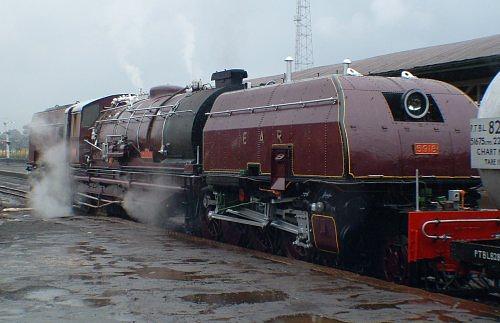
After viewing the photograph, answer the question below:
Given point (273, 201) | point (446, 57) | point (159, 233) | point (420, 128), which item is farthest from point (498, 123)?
point (446, 57)

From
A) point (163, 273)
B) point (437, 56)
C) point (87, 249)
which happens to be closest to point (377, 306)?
point (163, 273)

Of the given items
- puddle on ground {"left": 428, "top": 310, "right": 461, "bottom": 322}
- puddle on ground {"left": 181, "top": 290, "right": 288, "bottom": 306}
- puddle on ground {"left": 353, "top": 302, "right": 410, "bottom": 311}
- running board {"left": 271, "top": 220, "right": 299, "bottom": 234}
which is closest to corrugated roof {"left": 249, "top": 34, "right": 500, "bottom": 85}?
running board {"left": 271, "top": 220, "right": 299, "bottom": 234}

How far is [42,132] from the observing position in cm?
2408

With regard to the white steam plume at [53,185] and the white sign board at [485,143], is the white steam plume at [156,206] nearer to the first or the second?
the white steam plume at [53,185]

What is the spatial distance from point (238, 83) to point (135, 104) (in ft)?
16.0

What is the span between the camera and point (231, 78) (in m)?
13.6

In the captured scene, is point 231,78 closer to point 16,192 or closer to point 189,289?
point 189,289

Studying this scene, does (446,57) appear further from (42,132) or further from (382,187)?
(42,132)

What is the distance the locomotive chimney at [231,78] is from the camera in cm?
1363

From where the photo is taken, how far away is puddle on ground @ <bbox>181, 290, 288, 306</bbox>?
282 inches

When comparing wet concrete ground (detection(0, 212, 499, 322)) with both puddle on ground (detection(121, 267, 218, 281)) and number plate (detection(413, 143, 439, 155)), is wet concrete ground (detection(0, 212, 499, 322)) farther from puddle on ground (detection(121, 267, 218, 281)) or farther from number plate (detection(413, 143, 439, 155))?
number plate (detection(413, 143, 439, 155))

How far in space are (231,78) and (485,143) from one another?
7701 mm

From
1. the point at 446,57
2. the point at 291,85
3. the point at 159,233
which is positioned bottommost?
the point at 159,233

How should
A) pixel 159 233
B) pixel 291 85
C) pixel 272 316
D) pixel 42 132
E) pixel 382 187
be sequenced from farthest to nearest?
pixel 42 132, pixel 159 233, pixel 291 85, pixel 382 187, pixel 272 316
